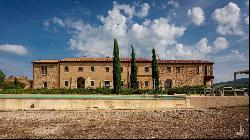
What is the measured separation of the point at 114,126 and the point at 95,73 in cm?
3166

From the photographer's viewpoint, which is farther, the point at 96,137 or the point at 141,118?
the point at 141,118

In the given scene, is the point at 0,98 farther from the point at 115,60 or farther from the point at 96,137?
the point at 115,60

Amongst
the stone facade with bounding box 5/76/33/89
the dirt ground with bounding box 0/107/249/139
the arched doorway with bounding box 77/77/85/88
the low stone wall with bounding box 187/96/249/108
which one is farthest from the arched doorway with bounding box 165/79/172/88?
the dirt ground with bounding box 0/107/249/139

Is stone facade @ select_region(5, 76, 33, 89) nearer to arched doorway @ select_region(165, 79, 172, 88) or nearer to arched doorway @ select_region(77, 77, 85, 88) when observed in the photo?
arched doorway @ select_region(77, 77, 85, 88)

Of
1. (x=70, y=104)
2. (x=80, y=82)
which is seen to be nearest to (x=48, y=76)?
(x=80, y=82)

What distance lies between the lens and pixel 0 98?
21.6 metres

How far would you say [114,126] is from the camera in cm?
1466

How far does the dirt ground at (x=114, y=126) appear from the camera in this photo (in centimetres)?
1243

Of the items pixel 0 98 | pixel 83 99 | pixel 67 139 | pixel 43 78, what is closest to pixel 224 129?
pixel 67 139

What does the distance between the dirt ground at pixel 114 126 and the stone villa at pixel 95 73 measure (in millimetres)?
26166

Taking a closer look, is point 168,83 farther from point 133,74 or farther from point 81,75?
point 81,75

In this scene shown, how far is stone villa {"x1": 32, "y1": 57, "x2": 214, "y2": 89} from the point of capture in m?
45.7

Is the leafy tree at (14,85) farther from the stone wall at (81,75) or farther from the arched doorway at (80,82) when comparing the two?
the arched doorway at (80,82)

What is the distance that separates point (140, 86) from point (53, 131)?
33138mm
